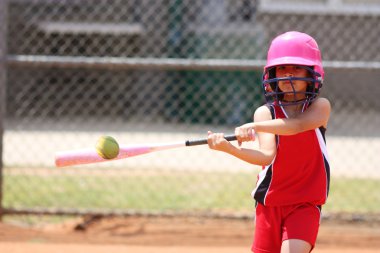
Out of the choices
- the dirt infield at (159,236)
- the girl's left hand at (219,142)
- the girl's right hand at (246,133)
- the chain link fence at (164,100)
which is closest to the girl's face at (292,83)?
the girl's right hand at (246,133)

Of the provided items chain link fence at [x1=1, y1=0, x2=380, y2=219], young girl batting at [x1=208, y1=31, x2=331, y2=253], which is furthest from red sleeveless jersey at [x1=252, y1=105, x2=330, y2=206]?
chain link fence at [x1=1, y1=0, x2=380, y2=219]

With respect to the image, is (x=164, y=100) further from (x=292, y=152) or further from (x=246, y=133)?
(x=246, y=133)

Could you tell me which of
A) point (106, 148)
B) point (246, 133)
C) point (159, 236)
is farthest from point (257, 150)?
point (159, 236)

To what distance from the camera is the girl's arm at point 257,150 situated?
3.47 meters

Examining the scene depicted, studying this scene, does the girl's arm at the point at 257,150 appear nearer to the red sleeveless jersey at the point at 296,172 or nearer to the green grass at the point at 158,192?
the red sleeveless jersey at the point at 296,172

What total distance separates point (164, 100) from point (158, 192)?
486cm

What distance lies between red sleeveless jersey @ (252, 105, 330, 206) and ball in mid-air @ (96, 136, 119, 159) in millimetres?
739

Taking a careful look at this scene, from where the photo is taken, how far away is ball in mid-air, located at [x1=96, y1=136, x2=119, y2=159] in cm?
357

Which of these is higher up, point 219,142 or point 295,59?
point 295,59

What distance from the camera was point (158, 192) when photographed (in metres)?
7.33

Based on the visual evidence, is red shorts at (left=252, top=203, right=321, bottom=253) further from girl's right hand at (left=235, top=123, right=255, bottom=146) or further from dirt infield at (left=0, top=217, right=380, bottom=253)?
dirt infield at (left=0, top=217, right=380, bottom=253)

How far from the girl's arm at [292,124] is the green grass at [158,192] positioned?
3.13 m

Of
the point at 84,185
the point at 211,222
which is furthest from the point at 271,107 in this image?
the point at 84,185

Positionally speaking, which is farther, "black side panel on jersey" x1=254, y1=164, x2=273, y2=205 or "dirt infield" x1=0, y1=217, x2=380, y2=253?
"dirt infield" x1=0, y1=217, x2=380, y2=253
